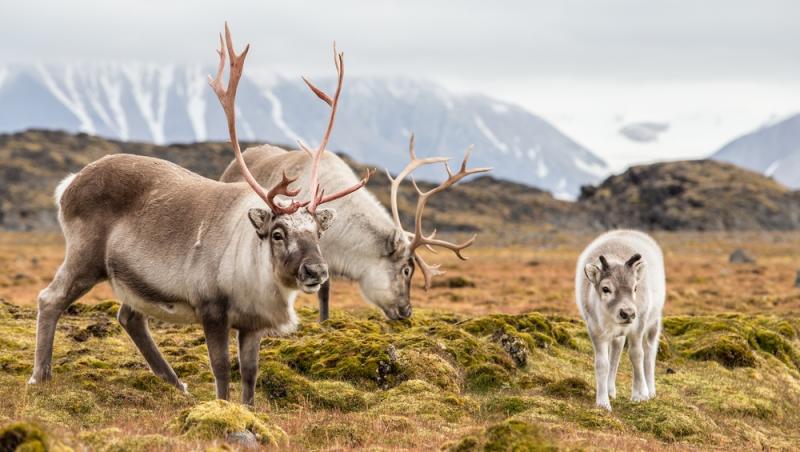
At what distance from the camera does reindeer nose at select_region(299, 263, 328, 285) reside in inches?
421

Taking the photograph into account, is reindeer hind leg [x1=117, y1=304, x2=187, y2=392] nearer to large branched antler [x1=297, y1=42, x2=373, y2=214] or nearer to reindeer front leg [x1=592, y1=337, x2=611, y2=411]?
large branched antler [x1=297, y1=42, x2=373, y2=214]

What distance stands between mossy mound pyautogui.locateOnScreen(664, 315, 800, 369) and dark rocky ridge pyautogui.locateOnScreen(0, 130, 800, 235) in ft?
331

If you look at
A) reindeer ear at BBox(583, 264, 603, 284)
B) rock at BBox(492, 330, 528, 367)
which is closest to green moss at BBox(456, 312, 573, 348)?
rock at BBox(492, 330, 528, 367)

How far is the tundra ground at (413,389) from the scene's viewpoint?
9.40 m

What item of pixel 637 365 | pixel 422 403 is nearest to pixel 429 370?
pixel 422 403

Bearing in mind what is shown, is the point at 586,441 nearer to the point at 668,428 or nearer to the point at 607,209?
the point at 668,428

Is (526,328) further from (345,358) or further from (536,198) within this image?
(536,198)

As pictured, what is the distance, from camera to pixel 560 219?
556 feet

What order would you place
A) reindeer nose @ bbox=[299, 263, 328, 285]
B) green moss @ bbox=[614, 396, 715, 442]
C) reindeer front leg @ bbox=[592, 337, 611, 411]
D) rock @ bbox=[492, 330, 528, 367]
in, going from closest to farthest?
reindeer nose @ bbox=[299, 263, 328, 285], green moss @ bbox=[614, 396, 715, 442], reindeer front leg @ bbox=[592, 337, 611, 411], rock @ bbox=[492, 330, 528, 367]

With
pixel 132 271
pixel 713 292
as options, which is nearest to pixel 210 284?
pixel 132 271

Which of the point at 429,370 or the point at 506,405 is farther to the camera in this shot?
the point at 429,370

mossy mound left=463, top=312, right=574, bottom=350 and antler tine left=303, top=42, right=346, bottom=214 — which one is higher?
antler tine left=303, top=42, right=346, bottom=214

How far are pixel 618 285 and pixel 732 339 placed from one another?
21.3ft

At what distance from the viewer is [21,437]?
22.4 feet
